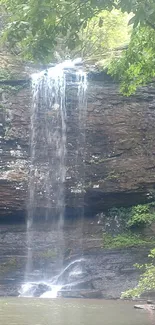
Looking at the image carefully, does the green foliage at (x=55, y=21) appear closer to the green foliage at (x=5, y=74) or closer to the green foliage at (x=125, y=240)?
the green foliage at (x=125, y=240)

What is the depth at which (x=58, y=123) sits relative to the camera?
20.1 meters

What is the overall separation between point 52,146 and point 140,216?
463cm

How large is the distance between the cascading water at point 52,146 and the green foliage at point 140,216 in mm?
2331

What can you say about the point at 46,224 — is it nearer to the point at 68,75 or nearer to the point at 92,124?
the point at 92,124

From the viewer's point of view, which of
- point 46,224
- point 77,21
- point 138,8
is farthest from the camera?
point 46,224

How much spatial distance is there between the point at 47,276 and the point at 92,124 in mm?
6378

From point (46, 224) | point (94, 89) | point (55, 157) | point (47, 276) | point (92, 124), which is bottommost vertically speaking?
point (47, 276)

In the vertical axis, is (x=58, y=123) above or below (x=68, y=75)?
below

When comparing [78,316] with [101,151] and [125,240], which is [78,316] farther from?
[101,151]

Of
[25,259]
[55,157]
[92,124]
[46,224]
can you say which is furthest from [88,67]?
[25,259]

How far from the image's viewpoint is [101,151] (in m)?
19.6

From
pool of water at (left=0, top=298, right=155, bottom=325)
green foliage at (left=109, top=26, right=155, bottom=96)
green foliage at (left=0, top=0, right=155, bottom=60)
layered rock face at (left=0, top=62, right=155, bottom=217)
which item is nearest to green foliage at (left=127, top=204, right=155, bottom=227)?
layered rock face at (left=0, top=62, right=155, bottom=217)

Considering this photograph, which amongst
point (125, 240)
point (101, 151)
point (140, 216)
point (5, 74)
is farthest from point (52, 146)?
point (125, 240)

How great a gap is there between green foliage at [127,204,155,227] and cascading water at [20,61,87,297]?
2331 millimetres
